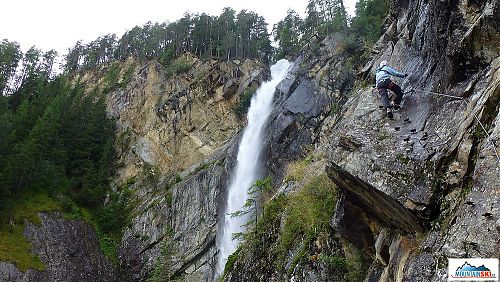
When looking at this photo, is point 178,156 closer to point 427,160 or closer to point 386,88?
point 386,88

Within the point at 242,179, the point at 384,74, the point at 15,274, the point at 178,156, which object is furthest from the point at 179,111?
→ the point at 384,74

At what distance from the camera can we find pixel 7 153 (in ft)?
99.3

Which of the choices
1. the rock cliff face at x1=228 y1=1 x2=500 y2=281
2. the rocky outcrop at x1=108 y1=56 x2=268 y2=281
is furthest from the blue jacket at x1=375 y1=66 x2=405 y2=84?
the rocky outcrop at x1=108 y1=56 x2=268 y2=281

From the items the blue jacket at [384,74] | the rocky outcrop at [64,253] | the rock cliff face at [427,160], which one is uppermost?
the blue jacket at [384,74]

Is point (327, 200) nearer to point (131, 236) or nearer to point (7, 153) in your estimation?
point (131, 236)

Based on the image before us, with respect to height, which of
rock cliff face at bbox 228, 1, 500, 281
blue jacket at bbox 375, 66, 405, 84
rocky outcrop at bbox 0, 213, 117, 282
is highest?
blue jacket at bbox 375, 66, 405, 84

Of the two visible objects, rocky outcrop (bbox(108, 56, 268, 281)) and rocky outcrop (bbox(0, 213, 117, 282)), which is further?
rocky outcrop (bbox(108, 56, 268, 281))

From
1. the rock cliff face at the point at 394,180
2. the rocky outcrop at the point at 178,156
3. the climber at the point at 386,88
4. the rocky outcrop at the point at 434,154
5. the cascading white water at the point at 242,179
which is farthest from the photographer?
the rocky outcrop at the point at 178,156

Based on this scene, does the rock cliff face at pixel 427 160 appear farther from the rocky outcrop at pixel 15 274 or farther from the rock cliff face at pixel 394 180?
the rocky outcrop at pixel 15 274

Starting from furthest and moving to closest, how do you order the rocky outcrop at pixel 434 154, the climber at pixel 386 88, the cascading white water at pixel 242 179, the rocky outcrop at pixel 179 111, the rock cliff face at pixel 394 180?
the rocky outcrop at pixel 179 111 → the cascading white water at pixel 242 179 → the climber at pixel 386 88 → the rock cliff face at pixel 394 180 → the rocky outcrop at pixel 434 154

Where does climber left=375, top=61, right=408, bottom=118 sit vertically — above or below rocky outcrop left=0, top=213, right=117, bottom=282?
above

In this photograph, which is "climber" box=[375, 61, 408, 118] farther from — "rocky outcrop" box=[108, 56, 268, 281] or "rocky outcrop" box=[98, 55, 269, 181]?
"rocky outcrop" box=[98, 55, 269, 181]

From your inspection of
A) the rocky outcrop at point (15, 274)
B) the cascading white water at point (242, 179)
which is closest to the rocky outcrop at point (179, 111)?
the cascading white water at point (242, 179)

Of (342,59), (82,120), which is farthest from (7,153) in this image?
(342,59)
